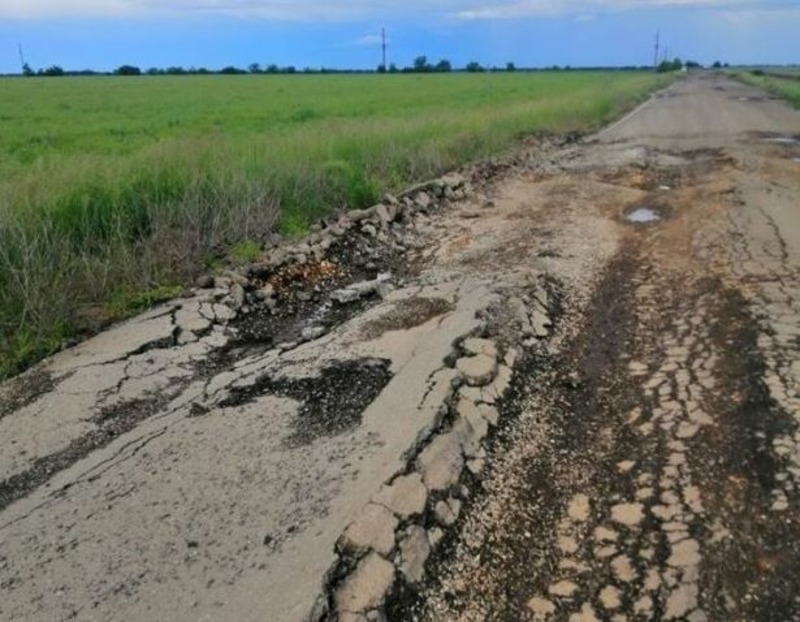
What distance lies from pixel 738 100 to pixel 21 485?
32.8 meters

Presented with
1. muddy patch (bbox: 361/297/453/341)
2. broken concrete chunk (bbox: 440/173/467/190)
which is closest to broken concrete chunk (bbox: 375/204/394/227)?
broken concrete chunk (bbox: 440/173/467/190)

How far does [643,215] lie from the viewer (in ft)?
28.7

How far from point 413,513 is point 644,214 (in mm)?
6899

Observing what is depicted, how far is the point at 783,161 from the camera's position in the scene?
12172 mm

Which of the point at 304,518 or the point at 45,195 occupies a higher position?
the point at 45,195

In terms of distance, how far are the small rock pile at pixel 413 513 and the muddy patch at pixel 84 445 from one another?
→ 5.55ft

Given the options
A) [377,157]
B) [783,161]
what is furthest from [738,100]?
[377,157]

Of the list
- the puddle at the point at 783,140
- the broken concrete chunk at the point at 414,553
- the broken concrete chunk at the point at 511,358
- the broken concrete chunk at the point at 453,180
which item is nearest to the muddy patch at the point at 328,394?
the broken concrete chunk at the point at 511,358

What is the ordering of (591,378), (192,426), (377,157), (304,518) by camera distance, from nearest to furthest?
(304,518) < (192,426) < (591,378) < (377,157)

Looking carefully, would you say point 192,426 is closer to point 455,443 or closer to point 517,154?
point 455,443

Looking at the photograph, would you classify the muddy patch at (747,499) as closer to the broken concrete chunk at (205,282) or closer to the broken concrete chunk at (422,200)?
the broken concrete chunk at (205,282)

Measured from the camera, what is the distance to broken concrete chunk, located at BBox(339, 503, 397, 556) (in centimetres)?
276

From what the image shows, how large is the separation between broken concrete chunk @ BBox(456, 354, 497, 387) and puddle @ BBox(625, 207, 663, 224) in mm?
4826

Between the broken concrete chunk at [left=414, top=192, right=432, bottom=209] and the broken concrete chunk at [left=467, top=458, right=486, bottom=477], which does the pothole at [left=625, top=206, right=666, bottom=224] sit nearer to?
the broken concrete chunk at [left=414, top=192, right=432, bottom=209]
